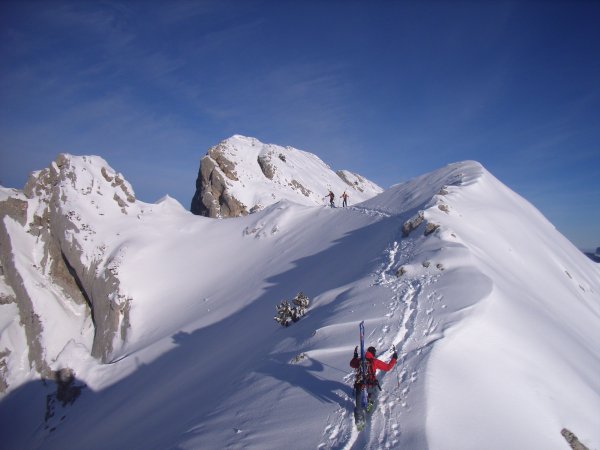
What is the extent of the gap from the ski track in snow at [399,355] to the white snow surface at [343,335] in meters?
0.04

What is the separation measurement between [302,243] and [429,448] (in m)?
23.0

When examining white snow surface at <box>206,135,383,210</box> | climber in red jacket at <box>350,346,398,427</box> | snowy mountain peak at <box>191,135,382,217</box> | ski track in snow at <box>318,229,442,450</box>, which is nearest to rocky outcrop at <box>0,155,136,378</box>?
snowy mountain peak at <box>191,135,382,217</box>

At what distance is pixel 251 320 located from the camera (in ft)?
63.5

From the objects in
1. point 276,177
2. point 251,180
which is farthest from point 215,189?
point 276,177

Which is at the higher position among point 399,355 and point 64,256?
point 64,256

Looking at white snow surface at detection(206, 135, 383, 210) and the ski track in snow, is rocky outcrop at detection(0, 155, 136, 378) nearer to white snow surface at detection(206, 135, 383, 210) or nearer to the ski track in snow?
white snow surface at detection(206, 135, 383, 210)

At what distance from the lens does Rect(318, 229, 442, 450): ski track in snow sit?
687 cm

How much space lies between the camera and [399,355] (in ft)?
29.2

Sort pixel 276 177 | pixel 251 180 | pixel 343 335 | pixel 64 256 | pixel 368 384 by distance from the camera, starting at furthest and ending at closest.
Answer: pixel 276 177
pixel 251 180
pixel 64 256
pixel 343 335
pixel 368 384

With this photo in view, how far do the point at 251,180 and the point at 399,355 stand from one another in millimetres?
55617

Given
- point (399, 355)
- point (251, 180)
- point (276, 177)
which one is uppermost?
point (251, 180)

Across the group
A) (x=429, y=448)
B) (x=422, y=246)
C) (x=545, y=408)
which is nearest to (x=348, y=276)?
(x=422, y=246)

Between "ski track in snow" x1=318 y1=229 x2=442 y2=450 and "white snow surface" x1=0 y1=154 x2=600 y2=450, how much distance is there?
42mm

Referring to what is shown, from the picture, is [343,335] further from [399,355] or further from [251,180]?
[251,180]
